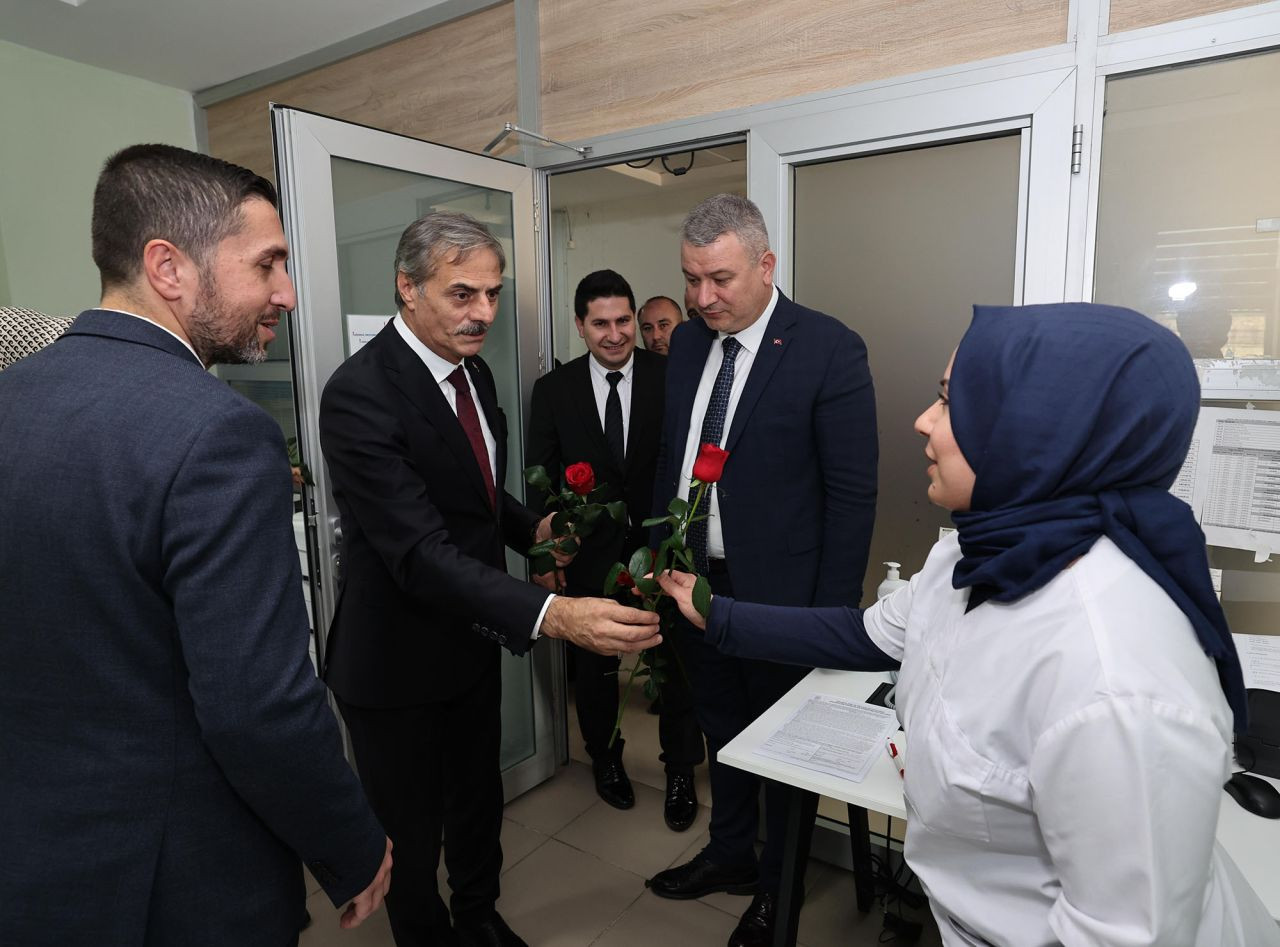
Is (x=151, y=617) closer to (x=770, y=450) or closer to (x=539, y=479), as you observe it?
(x=539, y=479)

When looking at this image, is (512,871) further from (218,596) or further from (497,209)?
(497,209)

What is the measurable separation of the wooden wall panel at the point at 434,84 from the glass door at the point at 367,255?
0.35 meters

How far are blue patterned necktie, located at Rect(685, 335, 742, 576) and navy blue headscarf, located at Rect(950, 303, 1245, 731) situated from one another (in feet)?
3.58

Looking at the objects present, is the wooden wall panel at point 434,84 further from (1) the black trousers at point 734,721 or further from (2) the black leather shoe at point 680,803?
(2) the black leather shoe at point 680,803

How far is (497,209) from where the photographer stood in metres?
2.56

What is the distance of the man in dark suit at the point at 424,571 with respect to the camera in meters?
1.57

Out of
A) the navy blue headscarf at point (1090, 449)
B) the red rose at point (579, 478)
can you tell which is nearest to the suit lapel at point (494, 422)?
the red rose at point (579, 478)

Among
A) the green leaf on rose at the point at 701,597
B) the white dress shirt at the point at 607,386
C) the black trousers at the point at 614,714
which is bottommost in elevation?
the black trousers at the point at 614,714

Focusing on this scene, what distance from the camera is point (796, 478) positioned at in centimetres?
186

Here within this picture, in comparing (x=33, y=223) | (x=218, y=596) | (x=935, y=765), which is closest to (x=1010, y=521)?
(x=935, y=765)

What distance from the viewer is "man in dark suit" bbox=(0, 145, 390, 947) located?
0.85 meters

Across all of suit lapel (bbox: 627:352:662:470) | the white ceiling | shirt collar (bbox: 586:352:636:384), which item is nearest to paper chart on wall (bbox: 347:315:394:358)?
shirt collar (bbox: 586:352:636:384)

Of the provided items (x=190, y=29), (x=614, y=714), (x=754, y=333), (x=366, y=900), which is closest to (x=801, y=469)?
(x=754, y=333)

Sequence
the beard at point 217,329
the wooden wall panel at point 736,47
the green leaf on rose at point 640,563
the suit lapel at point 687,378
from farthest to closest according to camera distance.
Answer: the suit lapel at point 687,378 → the wooden wall panel at point 736,47 → the green leaf on rose at point 640,563 → the beard at point 217,329
